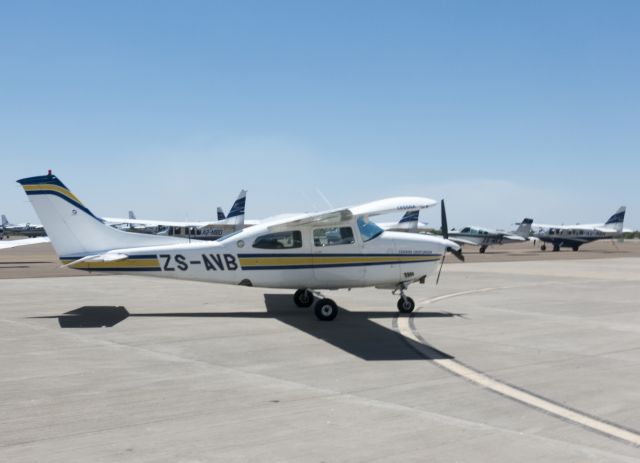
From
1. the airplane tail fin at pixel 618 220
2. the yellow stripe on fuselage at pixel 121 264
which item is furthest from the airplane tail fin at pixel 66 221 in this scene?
the airplane tail fin at pixel 618 220

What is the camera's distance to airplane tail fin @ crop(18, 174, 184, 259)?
44.9ft

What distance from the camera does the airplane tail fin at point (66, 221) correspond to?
13672 millimetres

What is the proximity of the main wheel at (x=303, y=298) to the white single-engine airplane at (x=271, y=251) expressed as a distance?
142 centimetres

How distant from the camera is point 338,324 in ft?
44.7

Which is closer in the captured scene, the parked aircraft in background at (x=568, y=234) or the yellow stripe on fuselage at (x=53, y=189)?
the yellow stripe on fuselage at (x=53, y=189)

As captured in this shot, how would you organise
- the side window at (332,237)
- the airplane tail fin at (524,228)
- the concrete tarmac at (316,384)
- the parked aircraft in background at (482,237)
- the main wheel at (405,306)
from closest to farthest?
1. the concrete tarmac at (316,384)
2. the side window at (332,237)
3. the main wheel at (405,306)
4. the parked aircraft in background at (482,237)
5. the airplane tail fin at (524,228)

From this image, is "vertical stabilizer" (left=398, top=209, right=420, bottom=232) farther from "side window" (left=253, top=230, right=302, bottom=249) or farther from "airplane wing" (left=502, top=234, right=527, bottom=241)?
"side window" (left=253, top=230, right=302, bottom=249)

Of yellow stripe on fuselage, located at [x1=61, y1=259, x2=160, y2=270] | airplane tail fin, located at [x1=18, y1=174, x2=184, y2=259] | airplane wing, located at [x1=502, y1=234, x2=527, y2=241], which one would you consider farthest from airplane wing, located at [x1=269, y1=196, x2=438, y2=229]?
airplane wing, located at [x1=502, y1=234, x2=527, y2=241]

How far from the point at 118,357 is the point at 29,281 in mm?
17168

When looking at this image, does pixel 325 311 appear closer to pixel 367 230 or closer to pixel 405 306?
pixel 367 230

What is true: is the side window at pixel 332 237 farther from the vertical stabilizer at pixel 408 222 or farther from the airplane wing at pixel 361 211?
the vertical stabilizer at pixel 408 222

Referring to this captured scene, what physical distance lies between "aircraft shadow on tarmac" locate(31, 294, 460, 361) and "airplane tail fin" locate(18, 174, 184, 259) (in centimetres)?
161

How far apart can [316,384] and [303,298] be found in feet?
26.7

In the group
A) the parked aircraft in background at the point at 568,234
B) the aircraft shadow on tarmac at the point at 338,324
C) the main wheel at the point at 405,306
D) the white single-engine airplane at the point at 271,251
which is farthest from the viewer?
the parked aircraft in background at the point at 568,234
